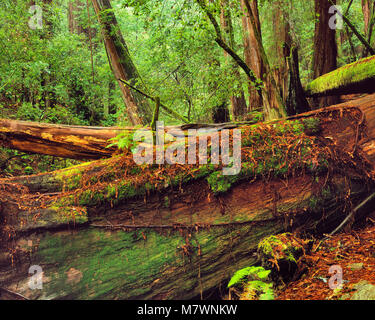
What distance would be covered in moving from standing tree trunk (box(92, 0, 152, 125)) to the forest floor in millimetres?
5451


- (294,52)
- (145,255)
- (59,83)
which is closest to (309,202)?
(145,255)

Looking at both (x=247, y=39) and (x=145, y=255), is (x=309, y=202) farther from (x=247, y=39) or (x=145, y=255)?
(x=247, y=39)

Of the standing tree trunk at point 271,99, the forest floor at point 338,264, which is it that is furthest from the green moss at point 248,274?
the standing tree trunk at point 271,99

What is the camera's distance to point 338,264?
284cm

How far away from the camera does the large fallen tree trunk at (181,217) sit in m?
3.27

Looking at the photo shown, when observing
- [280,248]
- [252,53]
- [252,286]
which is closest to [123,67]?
[252,53]

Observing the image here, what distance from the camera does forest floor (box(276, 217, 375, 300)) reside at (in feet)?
7.89

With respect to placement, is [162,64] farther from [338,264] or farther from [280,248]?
[338,264]

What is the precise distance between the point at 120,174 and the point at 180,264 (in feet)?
4.74

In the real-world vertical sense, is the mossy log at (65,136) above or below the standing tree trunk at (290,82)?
below

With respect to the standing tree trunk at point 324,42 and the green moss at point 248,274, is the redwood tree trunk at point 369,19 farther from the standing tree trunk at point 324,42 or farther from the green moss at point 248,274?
the green moss at point 248,274

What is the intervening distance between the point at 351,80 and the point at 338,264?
133 inches

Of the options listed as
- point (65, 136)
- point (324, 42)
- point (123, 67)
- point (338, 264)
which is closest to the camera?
point (338, 264)

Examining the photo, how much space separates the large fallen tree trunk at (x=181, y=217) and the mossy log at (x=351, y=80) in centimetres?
104
